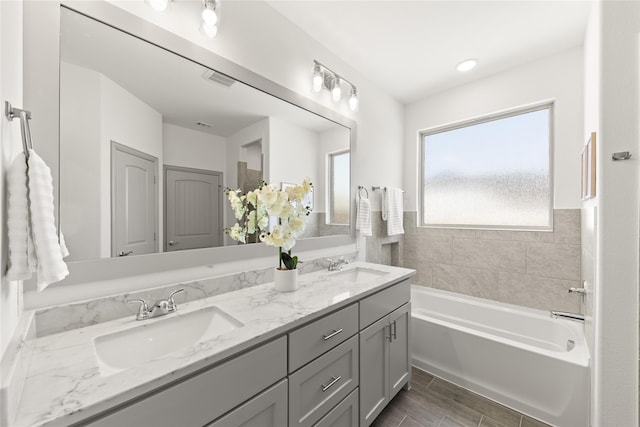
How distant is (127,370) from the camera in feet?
2.23

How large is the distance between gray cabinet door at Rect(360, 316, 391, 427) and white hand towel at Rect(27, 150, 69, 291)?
4.10 feet

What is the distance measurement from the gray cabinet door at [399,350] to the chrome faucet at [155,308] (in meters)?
1.22

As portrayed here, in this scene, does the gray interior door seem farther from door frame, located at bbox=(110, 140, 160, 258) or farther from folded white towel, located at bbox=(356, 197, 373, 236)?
folded white towel, located at bbox=(356, 197, 373, 236)

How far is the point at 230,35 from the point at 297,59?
1.69ft

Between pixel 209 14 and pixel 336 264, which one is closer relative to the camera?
pixel 209 14

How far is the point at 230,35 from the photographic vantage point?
1437mm

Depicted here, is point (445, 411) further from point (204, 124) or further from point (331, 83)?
point (331, 83)

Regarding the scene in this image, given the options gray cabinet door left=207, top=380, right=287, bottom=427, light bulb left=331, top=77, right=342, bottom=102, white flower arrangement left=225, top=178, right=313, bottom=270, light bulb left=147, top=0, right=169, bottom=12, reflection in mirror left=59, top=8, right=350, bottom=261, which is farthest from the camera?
light bulb left=331, top=77, right=342, bottom=102

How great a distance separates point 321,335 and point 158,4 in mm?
1588

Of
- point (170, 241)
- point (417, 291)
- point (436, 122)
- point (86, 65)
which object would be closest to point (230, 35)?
point (86, 65)

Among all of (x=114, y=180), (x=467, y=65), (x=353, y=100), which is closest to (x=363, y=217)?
(x=353, y=100)

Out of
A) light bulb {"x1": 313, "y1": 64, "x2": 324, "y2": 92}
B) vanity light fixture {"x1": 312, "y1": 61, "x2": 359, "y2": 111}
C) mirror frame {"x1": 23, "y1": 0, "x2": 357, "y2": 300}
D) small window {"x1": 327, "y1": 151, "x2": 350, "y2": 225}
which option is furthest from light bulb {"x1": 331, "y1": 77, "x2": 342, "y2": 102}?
mirror frame {"x1": 23, "y1": 0, "x2": 357, "y2": 300}

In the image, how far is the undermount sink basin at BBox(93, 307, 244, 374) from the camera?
2.85 ft

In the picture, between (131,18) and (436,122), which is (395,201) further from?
(131,18)
